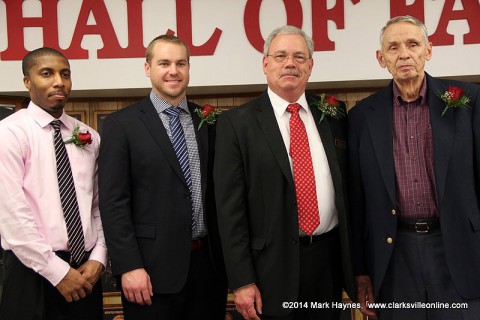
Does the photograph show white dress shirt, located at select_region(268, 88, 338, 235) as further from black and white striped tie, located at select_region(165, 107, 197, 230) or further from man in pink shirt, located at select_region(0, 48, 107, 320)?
man in pink shirt, located at select_region(0, 48, 107, 320)

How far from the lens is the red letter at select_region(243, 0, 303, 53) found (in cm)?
332

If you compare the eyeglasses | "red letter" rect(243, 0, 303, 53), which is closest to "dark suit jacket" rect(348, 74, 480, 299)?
the eyeglasses

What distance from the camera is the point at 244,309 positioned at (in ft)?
7.29

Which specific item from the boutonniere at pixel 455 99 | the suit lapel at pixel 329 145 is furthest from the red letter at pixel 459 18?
the suit lapel at pixel 329 145

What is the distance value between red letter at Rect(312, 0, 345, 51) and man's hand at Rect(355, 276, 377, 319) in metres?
1.49

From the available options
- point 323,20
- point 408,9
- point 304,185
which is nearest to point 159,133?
point 304,185

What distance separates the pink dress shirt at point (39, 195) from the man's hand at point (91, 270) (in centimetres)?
3

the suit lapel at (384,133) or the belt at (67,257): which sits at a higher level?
the suit lapel at (384,133)

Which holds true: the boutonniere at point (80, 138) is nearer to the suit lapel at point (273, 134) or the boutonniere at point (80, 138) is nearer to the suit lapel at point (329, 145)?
the suit lapel at point (273, 134)

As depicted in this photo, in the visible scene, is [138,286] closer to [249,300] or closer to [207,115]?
[249,300]

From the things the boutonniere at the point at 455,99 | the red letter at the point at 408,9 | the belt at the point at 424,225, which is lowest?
the belt at the point at 424,225

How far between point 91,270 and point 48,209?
318mm

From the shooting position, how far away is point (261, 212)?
7.45 feet

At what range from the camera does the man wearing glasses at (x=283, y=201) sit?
2.24m
